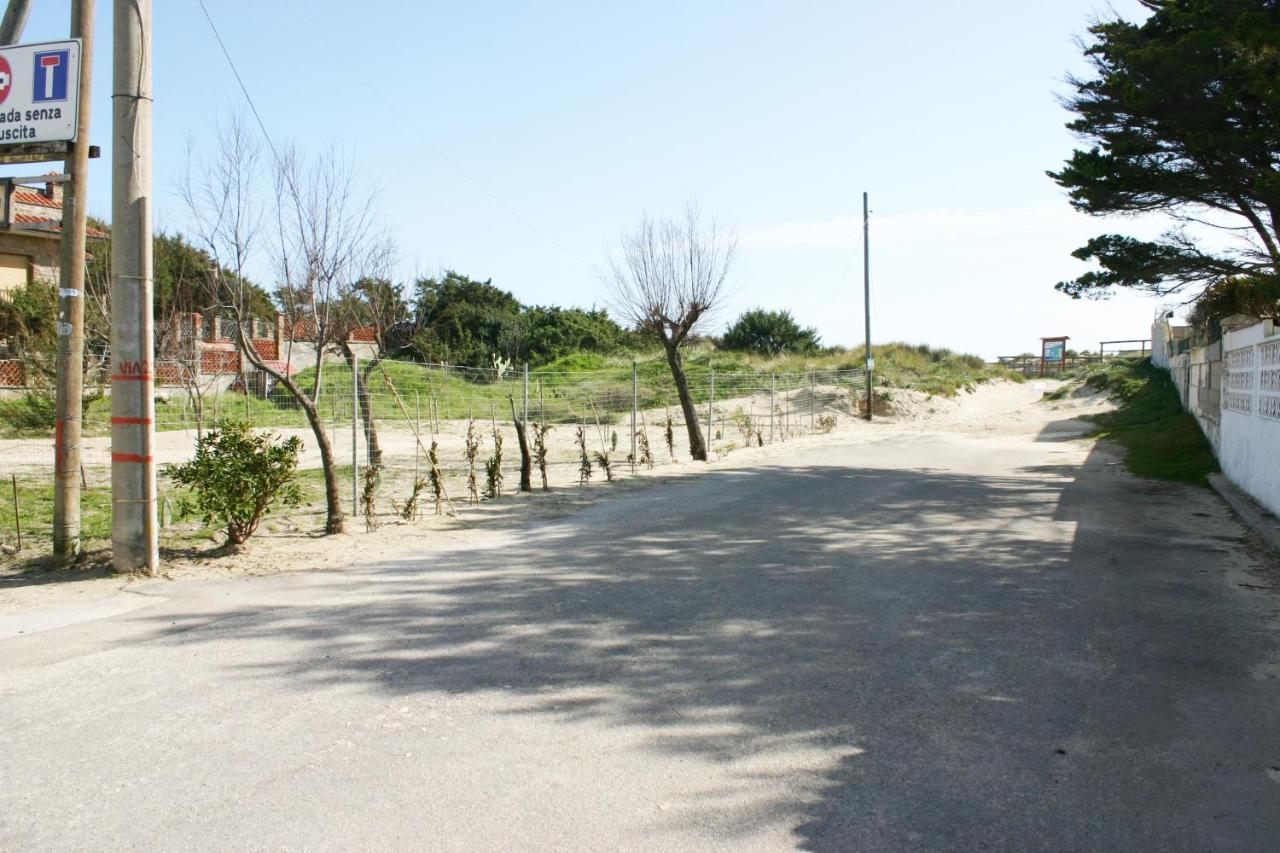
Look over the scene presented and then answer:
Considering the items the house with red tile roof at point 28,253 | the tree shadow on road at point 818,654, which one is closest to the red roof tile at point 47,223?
the house with red tile roof at point 28,253

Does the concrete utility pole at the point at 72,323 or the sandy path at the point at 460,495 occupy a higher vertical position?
the concrete utility pole at the point at 72,323

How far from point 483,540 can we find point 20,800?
6.06 meters

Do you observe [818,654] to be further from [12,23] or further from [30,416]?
[30,416]

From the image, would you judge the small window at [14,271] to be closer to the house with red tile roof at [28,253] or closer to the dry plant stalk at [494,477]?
the house with red tile roof at [28,253]

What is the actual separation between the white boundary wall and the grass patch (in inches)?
48.8

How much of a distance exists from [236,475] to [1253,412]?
1096 cm

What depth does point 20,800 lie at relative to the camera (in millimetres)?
3594

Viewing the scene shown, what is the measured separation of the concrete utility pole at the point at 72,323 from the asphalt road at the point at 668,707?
1.37 metres

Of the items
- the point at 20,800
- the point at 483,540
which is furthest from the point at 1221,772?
the point at 483,540

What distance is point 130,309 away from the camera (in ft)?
25.5

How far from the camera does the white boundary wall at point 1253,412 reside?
32.9 ft

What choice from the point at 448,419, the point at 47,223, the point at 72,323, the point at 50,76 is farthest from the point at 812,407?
the point at 50,76

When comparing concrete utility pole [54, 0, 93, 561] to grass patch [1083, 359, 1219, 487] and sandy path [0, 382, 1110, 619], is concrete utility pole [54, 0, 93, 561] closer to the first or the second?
sandy path [0, 382, 1110, 619]

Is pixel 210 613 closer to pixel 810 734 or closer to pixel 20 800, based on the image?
pixel 20 800
